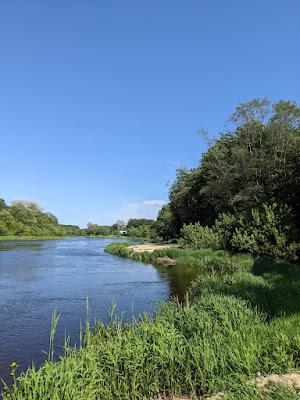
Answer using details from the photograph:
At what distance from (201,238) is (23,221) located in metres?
106

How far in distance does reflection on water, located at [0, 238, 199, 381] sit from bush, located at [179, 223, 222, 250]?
6.98 m

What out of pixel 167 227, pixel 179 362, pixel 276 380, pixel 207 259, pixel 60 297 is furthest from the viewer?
pixel 167 227

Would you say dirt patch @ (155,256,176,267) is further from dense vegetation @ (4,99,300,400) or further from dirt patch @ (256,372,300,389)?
dirt patch @ (256,372,300,389)

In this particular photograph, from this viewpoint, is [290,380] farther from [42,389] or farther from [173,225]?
[173,225]

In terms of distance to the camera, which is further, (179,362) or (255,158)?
(255,158)

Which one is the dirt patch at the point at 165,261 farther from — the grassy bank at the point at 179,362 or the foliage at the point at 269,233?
the grassy bank at the point at 179,362

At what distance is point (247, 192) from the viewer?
4381cm

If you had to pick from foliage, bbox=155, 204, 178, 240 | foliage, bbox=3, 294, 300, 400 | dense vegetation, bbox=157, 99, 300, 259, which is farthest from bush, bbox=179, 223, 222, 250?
foliage, bbox=3, 294, 300, 400

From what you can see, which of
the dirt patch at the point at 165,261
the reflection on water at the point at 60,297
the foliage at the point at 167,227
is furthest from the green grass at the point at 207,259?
the foliage at the point at 167,227

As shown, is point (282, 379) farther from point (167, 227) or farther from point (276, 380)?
point (167, 227)

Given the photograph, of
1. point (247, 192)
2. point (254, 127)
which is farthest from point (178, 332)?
point (254, 127)

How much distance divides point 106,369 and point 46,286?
19321 millimetres

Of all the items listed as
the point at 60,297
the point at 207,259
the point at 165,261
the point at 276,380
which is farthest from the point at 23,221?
the point at 276,380

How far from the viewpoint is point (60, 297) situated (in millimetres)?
22219
